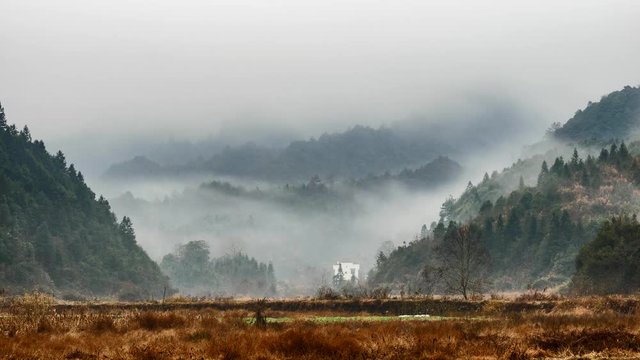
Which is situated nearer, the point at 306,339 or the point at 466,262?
the point at 306,339

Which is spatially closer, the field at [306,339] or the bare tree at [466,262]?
the field at [306,339]

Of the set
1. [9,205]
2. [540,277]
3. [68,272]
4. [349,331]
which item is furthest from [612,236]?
[9,205]

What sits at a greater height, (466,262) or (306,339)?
(466,262)

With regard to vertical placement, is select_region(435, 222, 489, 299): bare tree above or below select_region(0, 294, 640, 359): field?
above

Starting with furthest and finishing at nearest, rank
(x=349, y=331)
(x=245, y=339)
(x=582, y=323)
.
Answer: (x=582, y=323), (x=349, y=331), (x=245, y=339)

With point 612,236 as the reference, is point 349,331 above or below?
below

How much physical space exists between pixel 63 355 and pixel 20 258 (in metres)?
164

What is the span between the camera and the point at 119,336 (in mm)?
33250

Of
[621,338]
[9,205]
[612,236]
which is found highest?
[9,205]

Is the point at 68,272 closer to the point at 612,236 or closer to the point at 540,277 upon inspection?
the point at 540,277

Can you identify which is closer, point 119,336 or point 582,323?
point 119,336

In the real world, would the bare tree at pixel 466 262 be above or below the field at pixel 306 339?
above

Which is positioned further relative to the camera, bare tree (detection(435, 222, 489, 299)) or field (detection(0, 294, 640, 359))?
bare tree (detection(435, 222, 489, 299))

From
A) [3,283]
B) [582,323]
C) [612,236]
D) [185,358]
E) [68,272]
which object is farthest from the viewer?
[68,272]
